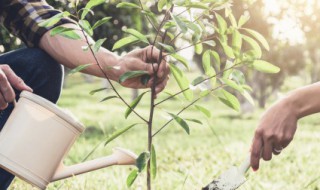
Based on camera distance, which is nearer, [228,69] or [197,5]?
[197,5]

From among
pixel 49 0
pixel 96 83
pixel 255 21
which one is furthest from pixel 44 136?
pixel 96 83

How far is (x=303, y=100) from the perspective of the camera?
1.72m

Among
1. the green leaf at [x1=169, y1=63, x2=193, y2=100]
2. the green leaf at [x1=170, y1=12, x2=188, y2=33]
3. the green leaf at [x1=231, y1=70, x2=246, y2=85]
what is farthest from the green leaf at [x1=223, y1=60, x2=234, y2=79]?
the green leaf at [x1=170, y1=12, x2=188, y2=33]

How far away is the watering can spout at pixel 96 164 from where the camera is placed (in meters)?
1.76

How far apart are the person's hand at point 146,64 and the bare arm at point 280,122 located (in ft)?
1.35

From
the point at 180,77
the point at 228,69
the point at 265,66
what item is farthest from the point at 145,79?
the point at 265,66

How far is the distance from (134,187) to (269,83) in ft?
132

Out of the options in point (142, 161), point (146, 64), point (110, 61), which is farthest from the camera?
point (110, 61)

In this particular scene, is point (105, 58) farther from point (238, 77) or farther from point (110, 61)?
point (238, 77)

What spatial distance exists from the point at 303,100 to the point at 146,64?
58 cm

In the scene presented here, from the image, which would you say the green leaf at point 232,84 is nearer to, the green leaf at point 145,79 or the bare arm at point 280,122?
the bare arm at point 280,122

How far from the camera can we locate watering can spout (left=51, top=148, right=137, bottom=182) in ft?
5.78

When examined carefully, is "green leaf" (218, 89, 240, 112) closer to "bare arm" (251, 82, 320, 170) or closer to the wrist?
"bare arm" (251, 82, 320, 170)

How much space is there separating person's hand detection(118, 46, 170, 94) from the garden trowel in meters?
0.41
